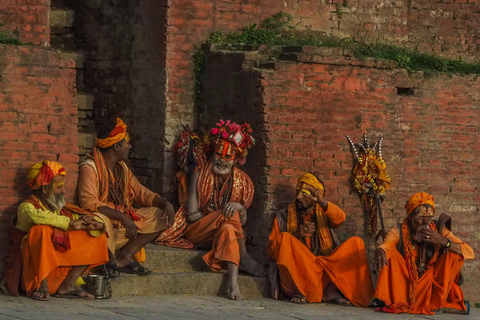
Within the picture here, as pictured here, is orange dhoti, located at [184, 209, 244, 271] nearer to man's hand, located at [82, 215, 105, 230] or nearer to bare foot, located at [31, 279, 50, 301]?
man's hand, located at [82, 215, 105, 230]

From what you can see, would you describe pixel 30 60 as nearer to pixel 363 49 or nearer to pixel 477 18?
pixel 363 49

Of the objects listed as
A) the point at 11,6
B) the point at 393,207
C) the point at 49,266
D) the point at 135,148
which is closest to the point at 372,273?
the point at 393,207

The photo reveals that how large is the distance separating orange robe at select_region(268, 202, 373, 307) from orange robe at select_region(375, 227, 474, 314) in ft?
0.86

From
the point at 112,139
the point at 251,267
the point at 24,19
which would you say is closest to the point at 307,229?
the point at 251,267

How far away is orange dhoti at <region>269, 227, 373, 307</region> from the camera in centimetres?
1133

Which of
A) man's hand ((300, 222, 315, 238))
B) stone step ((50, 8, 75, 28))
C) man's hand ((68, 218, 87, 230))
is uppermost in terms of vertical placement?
stone step ((50, 8, 75, 28))

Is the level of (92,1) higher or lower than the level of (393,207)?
higher

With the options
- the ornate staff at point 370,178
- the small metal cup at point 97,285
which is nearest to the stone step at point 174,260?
the small metal cup at point 97,285

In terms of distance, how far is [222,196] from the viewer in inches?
467

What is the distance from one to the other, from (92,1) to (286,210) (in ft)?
11.1

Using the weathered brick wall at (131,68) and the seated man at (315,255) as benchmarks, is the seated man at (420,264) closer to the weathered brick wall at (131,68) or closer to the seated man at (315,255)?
the seated man at (315,255)

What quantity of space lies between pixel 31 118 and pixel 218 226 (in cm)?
207

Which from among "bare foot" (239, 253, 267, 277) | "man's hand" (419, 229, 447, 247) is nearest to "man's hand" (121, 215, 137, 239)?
"bare foot" (239, 253, 267, 277)

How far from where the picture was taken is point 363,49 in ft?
43.0
